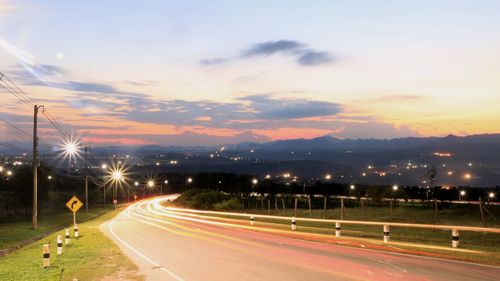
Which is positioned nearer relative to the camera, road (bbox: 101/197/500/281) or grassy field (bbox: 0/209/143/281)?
road (bbox: 101/197/500/281)

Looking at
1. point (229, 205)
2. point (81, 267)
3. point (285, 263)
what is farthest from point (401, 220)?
point (81, 267)

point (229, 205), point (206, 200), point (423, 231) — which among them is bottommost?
point (229, 205)

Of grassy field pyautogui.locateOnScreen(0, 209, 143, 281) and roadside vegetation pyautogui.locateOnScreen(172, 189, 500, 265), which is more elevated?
grassy field pyautogui.locateOnScreen(0, 209, 143, 281)

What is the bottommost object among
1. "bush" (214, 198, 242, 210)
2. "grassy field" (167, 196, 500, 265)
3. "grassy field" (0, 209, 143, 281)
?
"bush" (214, 198, 242, 210)

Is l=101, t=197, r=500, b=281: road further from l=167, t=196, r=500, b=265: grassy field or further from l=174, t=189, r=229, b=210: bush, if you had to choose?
l=174, t=189, r=229, b=210: bush

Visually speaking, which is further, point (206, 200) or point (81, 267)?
point (206, 200)

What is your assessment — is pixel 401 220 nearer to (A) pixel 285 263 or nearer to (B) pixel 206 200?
(A) pixel 285 263

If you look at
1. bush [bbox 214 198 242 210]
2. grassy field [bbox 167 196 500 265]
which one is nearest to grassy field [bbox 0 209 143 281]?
grassy field [bbox 167 196 500 265]

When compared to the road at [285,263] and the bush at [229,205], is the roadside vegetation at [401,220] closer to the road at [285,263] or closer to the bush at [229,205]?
the bush at [229,205]

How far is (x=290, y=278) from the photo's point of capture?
1378cm

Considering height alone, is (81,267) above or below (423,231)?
above

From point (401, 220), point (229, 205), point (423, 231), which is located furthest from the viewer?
point (229, 205)

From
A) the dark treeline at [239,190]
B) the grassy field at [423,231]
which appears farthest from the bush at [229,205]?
the dark treeline at [239,190]

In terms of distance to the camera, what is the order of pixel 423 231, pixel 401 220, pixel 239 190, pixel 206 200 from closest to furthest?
1. pixel 423 231
2. pixel 401 220
3. pixel 206 200
4. pixel 239 190
